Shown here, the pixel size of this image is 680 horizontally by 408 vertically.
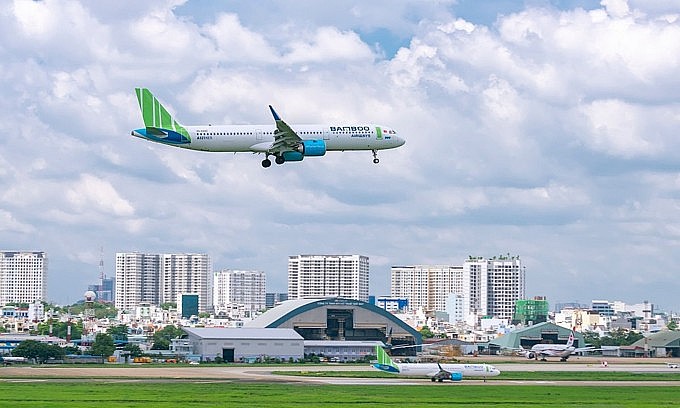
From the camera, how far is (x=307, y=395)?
95.9 m

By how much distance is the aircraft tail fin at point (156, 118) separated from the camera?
100375 millimetres

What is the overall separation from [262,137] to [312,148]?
431 cm

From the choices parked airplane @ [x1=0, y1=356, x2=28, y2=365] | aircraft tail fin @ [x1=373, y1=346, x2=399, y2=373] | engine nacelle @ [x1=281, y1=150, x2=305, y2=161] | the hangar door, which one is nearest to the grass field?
aircraft tail fin @ [x1=373, y1=346, x2=399, y2=373]

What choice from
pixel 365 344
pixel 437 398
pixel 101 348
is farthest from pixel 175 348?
pixel 437 398

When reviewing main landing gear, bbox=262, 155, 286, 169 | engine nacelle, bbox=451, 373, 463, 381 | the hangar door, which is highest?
main landing gear, bbox=262, 155, 286, 169

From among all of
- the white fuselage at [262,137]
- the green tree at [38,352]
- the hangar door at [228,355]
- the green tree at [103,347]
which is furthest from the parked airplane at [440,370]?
the green tree at [103,347]

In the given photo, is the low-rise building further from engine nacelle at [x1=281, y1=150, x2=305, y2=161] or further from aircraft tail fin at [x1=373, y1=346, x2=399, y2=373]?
engine nacelle at [x1=281, y1=150, x2=305, y2=161]

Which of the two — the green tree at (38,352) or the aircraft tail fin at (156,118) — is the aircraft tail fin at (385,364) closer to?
the aircraft tail fin at (156,118)

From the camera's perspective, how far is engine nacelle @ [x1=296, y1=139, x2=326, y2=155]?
104188 mm

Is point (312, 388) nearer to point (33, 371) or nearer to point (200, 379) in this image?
point (200, 379)

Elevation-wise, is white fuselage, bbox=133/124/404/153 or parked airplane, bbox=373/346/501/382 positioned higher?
white fuselage, bbox=133/124/404/153

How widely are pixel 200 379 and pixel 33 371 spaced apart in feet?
81.1

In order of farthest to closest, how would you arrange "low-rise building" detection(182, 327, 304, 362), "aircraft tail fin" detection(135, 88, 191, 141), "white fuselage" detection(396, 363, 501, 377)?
"low-rise building" detection(182, 327, 304, 362) < "white fuselage" detection(396, 363, 501, 377) < "aircraft tail fin" detection(135, 88, 191, 141)

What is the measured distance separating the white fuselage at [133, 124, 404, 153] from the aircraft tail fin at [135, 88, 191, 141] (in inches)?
35.0
